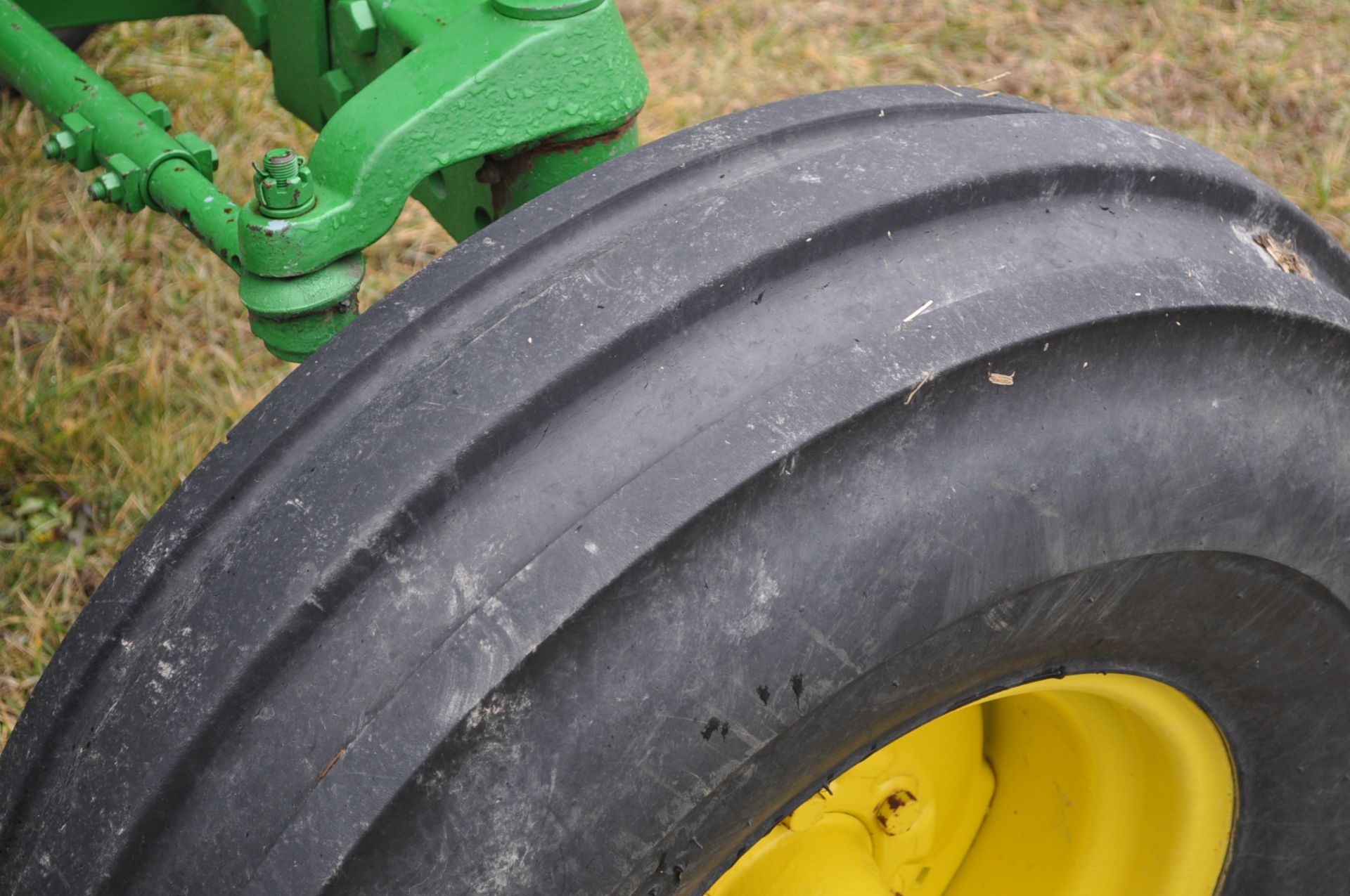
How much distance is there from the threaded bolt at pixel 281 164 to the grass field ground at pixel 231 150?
120cm

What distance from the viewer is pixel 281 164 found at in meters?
1.01

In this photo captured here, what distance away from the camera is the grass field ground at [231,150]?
7.10 ft

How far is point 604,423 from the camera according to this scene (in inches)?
32.5

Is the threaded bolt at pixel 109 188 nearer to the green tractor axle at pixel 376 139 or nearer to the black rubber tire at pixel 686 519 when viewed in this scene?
the green tractor axle at pixel 376 139

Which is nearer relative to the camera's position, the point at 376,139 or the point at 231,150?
the point at 376,139

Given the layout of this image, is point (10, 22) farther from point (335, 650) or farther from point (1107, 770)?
point (1107, 770)

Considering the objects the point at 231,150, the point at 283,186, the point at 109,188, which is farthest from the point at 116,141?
the point at 231,150

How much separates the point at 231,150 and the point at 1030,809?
219cm

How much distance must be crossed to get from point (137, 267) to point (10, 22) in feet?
3.76

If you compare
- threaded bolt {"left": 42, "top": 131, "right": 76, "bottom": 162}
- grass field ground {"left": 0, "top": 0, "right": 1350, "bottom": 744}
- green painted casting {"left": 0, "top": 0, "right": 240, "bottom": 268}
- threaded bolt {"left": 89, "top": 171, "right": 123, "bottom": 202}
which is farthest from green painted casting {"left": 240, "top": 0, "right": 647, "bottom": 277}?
grass field ground {"left": 0, "top": 0, "right": 1350, "bottom": 744}

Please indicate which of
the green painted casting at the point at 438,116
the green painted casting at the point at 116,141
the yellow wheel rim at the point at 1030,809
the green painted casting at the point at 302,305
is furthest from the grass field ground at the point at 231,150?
the yellow wheel rim at the point at 1030,809

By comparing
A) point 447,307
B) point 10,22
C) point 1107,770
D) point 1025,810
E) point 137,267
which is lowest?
point 137,267

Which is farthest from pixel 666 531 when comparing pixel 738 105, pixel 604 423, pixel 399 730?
pixel 738 105

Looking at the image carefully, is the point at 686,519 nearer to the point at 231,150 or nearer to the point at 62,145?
the point at 62,145
